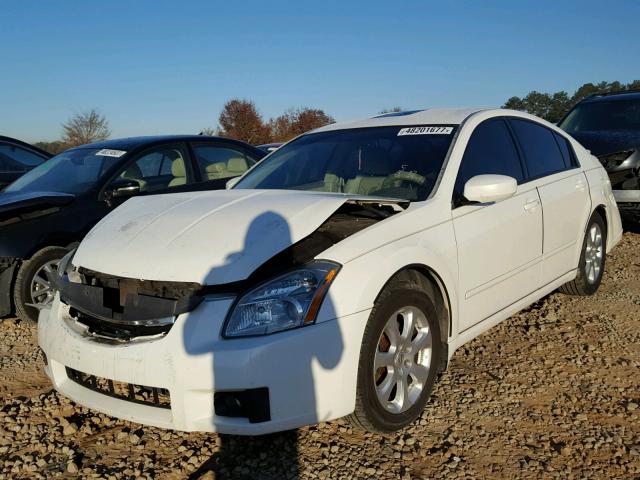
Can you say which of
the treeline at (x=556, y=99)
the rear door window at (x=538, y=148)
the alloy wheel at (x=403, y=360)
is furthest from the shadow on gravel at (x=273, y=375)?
the treeline at (x=556, y=99)

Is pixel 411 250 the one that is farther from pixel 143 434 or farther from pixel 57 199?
pixel 57 199

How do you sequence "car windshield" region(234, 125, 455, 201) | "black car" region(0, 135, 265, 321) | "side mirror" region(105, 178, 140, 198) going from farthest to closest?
"side mirror" region(105, 178, 140, 198) < "black car" region(0, 135, 265, 321) < "car windshield" region(234, 125, 455, 201)

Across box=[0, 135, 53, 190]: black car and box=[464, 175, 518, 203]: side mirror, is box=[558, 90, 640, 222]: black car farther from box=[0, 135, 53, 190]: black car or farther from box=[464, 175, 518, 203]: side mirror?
box=[0, 135, 53, 190]: black car

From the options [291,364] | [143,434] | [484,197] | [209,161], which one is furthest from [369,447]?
[209,161]

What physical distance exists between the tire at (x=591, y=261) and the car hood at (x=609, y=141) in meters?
2.56

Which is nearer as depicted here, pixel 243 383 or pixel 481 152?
pixel 243 383

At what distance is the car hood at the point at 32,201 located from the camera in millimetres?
4430

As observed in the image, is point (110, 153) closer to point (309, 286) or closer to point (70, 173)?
point (70, 173)

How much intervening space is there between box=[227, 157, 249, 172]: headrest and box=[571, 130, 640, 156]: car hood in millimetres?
4415

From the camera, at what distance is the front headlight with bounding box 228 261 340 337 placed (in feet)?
7.67

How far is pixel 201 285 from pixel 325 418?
775 millimetres

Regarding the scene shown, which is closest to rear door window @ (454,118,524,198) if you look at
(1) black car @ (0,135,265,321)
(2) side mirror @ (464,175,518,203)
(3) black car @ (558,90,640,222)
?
(2) side mirror @ (464,175,518,203)

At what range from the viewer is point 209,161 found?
6043 mm

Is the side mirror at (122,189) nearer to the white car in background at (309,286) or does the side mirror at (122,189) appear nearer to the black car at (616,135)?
the white car in background at (309,286)
